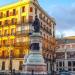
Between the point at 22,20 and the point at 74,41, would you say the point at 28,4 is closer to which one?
the point at 22,20

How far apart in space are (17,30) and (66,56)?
31722 millimetres

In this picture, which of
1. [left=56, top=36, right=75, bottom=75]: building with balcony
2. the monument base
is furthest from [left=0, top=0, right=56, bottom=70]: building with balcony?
the monument base

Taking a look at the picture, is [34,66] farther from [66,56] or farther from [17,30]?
[66,56]

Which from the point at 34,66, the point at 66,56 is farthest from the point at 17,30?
the point at 34,66

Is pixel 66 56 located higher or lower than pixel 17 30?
lower

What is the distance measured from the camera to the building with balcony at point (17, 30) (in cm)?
6581

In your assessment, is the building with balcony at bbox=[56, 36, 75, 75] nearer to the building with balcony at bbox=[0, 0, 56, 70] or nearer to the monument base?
the building with balcony at bbox=[0, 0, 56, 70]

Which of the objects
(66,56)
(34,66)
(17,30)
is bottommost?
(34,66)

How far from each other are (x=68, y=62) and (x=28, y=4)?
110 feet

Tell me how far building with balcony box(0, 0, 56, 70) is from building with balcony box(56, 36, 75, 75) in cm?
1786

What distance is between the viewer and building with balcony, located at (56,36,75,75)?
89.7m

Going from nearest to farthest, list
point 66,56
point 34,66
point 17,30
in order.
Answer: point 34,66, point 17,30, point 66,56

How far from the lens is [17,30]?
223ft

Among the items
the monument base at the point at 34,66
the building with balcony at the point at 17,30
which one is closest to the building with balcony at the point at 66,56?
the building with balcony at the point at 17,30
